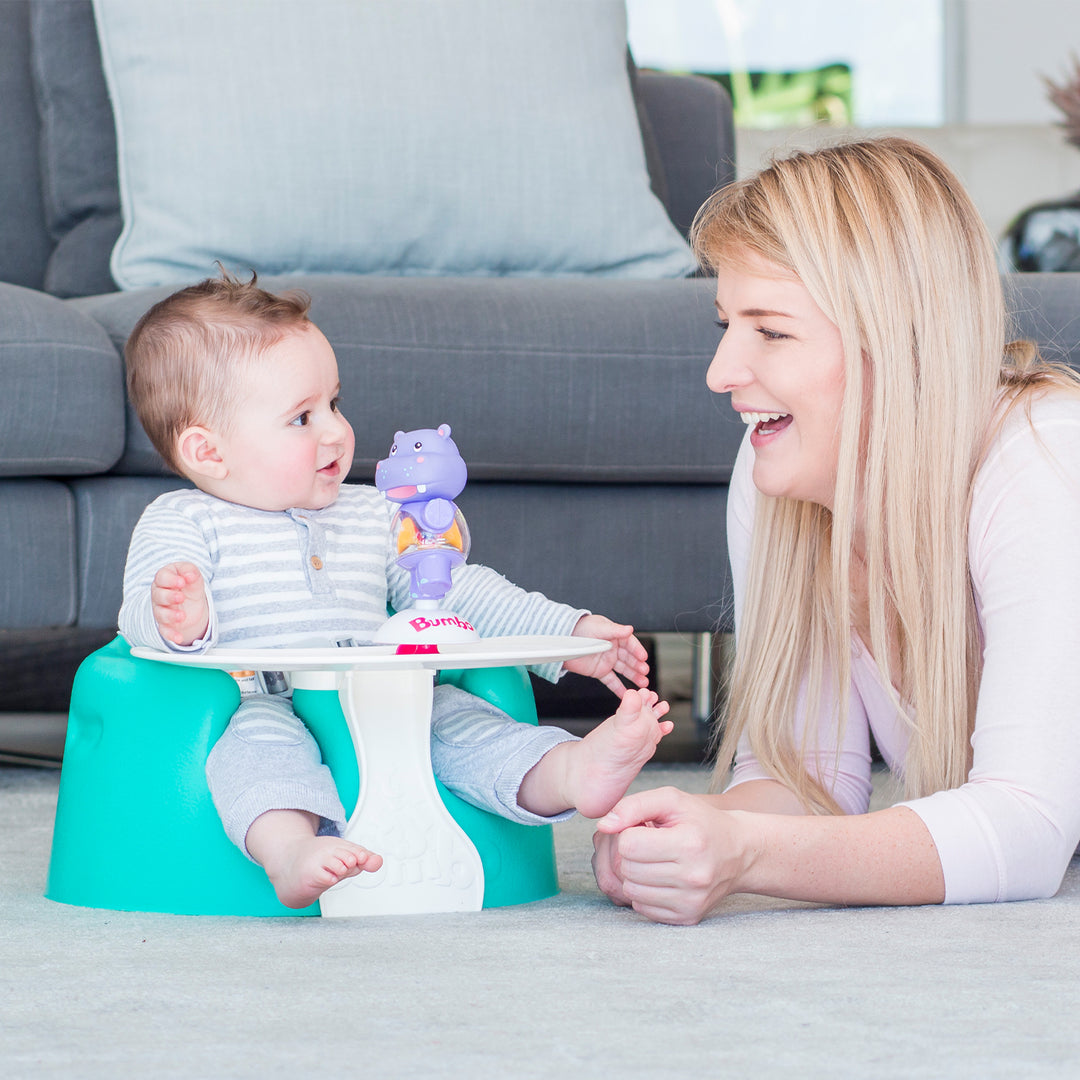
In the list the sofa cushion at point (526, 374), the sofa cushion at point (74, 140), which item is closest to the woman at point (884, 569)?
the sofa cushion at point (526, 374)

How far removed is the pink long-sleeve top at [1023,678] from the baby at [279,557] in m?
0.25

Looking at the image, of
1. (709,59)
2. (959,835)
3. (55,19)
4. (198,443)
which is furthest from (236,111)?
(709,59)

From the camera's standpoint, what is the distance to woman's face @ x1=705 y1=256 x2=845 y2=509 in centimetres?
110

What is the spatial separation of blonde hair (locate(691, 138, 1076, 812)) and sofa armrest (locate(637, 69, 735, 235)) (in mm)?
1140

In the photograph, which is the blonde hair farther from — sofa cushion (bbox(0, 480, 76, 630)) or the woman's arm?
sofa cushion (bbox(0, 480, 76, 630))

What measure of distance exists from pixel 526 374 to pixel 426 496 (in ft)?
1.41

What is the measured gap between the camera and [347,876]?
36.3 inches

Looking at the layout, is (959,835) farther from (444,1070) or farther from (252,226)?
(252,226)

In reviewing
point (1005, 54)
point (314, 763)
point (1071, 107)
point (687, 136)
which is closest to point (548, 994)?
point (314, 763)

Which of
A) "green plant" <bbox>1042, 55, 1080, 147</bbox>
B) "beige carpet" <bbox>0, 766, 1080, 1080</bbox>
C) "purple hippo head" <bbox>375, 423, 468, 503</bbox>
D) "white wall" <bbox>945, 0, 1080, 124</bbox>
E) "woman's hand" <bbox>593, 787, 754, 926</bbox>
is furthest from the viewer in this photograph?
"white wall" <bbox>945, 0, 1080, 124</bbox>

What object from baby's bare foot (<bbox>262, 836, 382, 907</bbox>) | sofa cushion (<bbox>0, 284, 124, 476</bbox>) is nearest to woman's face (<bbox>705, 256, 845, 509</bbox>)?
baby's bare foot (<bbox>262, 836, 382, 907</bbox>)

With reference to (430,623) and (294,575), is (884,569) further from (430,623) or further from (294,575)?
(294,575)

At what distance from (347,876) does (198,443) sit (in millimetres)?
444

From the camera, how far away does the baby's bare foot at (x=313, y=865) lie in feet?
2.99
